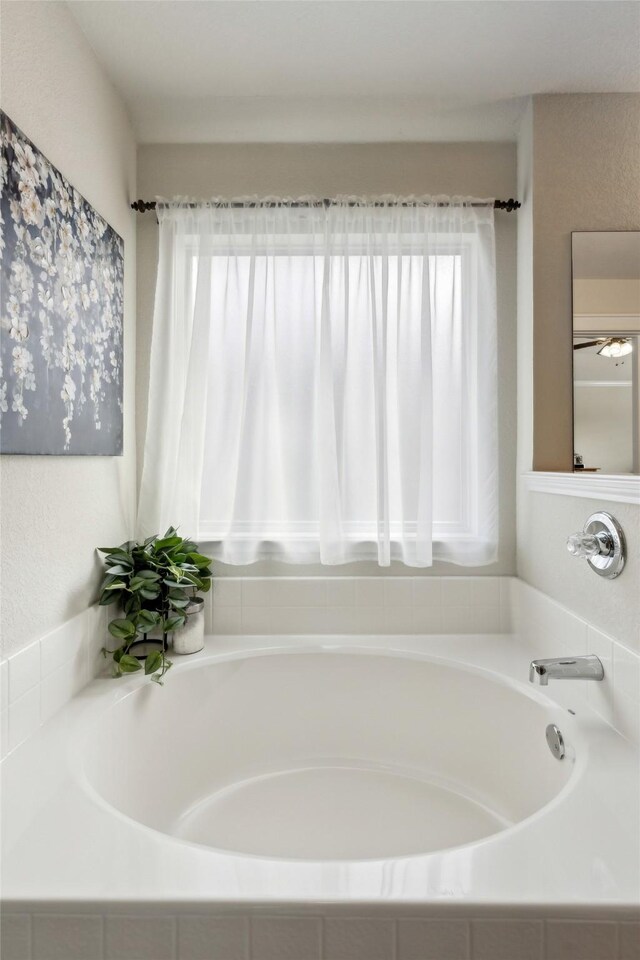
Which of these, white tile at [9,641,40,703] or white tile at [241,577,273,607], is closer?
white tile at [9,641,40,703]

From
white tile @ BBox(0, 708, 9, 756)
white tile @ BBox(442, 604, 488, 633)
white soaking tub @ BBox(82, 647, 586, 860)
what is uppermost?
white tile @ BBox(442, 604, 488, 633)

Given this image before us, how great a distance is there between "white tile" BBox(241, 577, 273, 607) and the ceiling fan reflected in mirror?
4.73 ft

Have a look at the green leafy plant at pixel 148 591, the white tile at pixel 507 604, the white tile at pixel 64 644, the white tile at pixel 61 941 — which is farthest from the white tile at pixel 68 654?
the white tile at pixel 507 604

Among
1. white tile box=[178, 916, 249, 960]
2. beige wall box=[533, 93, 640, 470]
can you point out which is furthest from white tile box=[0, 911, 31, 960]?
beige wall box=[533, 93, 640, 470]

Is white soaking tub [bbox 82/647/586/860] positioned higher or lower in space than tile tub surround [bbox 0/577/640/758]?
lower

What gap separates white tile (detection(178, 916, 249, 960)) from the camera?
74 cm

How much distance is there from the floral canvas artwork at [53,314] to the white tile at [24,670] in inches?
19.1

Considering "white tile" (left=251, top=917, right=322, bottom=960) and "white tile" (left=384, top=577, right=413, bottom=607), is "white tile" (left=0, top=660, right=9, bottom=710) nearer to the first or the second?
"white tile" (left=251, top=917, right=322, bottom=960)

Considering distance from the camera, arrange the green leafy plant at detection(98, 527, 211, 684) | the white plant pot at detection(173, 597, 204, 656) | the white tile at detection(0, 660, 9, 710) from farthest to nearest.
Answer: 1. the white plant pot at detection(173, 597, 204, 656)
2. the green leafy plant at detection(98, 527, 211, 684)
3. the white tile at detection(0, 660, 9, 710)

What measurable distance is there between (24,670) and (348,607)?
3.62 feet

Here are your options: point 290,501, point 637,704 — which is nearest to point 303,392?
point 290,501

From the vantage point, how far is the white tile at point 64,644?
1.29m

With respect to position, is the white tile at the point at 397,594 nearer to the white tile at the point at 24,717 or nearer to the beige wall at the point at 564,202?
the beige wall at the point at 564,202

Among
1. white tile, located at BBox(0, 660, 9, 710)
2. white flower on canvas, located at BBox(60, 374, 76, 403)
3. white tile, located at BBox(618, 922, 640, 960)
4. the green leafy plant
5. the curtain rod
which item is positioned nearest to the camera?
white tile, located at BBox(618, 922, 640, 960)
